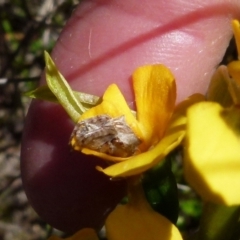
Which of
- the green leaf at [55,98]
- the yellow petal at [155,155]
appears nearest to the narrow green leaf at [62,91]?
the green leaf at [55,98]

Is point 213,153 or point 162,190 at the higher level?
point 213,153

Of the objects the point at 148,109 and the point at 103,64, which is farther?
the point at 103,64

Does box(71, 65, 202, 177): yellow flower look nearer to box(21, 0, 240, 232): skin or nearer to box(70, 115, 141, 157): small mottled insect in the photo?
box(70, 115, 141, 157): small mottled insect

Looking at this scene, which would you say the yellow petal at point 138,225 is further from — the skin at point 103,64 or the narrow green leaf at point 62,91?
the skin at point 103,64

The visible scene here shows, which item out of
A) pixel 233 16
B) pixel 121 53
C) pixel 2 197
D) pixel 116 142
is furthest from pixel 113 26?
pixel 2 197

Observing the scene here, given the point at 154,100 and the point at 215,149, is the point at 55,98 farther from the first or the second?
the point at 215,149

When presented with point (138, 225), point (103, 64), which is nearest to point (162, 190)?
point (138, 225)

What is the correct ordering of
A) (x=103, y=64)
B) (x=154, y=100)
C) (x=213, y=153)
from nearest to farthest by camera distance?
(x=213, y=153), (x=154, y=100), (x=103, y=64)

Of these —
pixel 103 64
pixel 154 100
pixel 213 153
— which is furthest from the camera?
pixel 103 64
